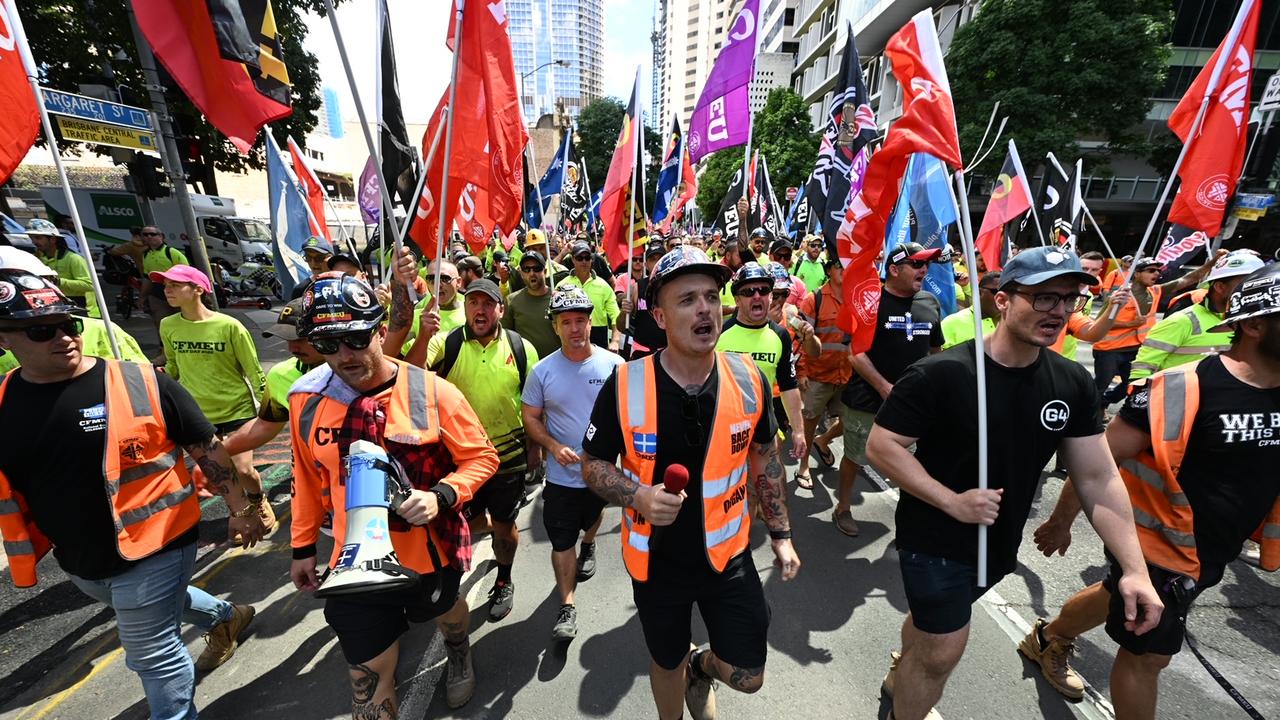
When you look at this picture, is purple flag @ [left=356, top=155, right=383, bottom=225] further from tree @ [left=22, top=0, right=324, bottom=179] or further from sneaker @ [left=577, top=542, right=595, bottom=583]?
sneaker @ [left=577, top=542, right=595, bottom=583]

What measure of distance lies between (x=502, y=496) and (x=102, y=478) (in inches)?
76.6

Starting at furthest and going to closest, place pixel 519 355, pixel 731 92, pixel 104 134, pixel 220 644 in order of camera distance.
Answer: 1. pixel 731 92
2. pixel 104 134
3. pixel 519 355
4. pixel 220 644

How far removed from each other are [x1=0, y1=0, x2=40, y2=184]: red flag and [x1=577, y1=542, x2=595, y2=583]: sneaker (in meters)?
3.75

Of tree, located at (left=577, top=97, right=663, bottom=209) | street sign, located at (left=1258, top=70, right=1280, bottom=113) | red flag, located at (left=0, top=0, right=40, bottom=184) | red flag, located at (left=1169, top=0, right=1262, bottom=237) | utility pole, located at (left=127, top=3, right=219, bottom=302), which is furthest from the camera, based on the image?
tree, located at (left=577, top=97, right=663, bottom=209)

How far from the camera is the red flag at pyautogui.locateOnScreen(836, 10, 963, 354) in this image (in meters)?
2.64

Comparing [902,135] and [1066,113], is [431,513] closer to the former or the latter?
[902,135]

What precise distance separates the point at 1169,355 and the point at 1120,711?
2967mm

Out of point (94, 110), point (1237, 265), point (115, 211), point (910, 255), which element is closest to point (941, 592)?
point (910, 255)

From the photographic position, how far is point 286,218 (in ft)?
21.6

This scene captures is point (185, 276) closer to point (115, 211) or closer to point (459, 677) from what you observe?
A: point (459, 677)

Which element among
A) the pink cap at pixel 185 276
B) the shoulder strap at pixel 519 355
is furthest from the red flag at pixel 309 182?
the shoulder strap at pixel 519 355

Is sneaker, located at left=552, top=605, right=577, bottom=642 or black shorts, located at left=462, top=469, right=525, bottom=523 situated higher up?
black shorts, located at left=462, top=469, right=525, bottom=523

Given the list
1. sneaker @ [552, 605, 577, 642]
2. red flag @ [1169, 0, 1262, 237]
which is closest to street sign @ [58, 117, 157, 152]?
sneaker @ [552, 605, 577, 642]

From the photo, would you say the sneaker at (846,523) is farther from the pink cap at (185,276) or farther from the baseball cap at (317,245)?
the baseball cap at (317,245)
